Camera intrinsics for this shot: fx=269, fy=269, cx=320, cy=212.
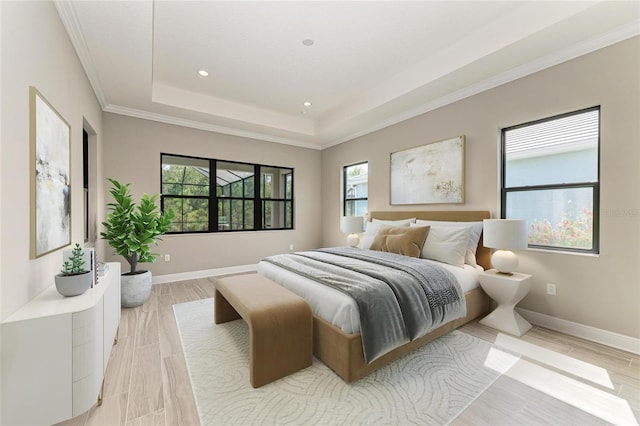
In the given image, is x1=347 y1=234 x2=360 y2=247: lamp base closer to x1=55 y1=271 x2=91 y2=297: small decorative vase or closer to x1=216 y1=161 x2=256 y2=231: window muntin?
x1=216 y1=161 x2=256 y2=231: window muntin

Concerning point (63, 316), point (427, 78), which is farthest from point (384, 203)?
point (63, 316)

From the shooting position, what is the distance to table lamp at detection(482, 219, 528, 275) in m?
2.59

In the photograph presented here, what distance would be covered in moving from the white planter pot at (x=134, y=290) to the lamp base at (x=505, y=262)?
4.02 metres

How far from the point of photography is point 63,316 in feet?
4.66

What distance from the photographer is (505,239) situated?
263cm

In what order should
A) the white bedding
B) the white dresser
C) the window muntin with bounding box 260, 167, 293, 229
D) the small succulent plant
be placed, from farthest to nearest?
the window muntin with bounding box 260, 167, 293, 229 < the white bedding < the small succulent plant < the white dresser

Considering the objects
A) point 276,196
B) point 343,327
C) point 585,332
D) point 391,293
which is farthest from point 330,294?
point 276,196

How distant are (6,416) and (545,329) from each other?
4030mm

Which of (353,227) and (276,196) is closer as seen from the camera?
(353,227)

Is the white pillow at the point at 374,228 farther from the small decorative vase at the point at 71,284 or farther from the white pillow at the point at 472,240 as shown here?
the small decorative vase at the point at 71,284

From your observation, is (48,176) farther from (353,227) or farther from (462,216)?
(462,216)

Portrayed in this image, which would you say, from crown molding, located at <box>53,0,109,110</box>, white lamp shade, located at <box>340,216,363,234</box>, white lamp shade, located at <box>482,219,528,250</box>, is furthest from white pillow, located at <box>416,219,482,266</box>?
crown molding, located at <box>53,0,109,110</box>

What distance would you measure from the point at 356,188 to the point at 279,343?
3903 mm

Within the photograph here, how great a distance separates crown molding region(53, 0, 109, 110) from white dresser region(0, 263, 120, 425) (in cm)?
215
